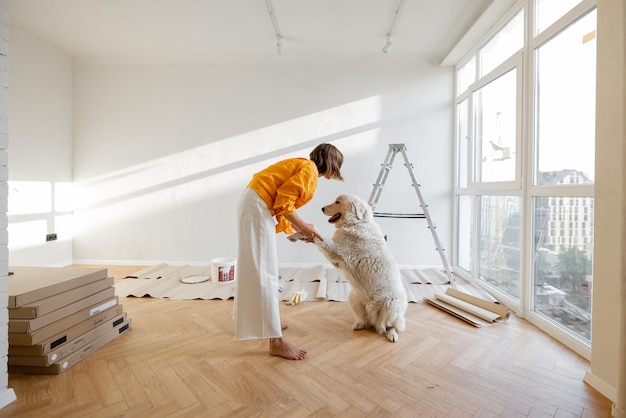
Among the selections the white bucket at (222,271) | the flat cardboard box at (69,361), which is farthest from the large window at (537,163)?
the flat cardboard box at (69,361)

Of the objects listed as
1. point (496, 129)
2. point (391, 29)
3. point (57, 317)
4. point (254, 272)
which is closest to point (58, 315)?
point (57, 317)

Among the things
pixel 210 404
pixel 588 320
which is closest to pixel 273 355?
pixel 210 404

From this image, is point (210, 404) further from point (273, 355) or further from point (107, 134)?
point (107, 134)

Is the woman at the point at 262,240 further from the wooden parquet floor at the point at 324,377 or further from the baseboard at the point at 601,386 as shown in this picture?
the baseboard at the point at 601,386

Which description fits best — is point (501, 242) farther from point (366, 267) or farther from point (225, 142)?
point (225, 142)

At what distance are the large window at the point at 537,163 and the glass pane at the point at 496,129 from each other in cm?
1

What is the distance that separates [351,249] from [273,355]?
89 centimetres

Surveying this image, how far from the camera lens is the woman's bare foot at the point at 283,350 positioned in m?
1.98

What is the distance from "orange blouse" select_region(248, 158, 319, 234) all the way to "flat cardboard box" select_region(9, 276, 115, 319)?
1.33 m

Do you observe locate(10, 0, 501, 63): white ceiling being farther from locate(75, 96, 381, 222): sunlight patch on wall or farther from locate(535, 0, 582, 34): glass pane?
locate(75, 96, 381, 222): sunlight patch on wall

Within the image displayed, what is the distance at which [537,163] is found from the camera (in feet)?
8.71

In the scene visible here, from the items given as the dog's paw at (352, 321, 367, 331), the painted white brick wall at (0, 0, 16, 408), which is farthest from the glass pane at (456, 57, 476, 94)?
the painted white brick wall at (0, 0, 16, 408)

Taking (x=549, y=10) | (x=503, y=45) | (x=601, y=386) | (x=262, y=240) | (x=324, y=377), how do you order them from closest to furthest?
(x=601, y=386) → (x=324, y=377) → (x=262, y=240) → (x=549, y=10) → (x=503, y=45)

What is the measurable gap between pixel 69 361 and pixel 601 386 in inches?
116
